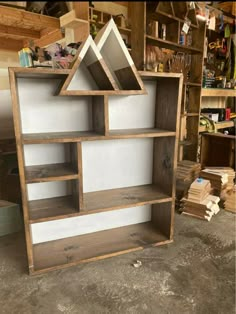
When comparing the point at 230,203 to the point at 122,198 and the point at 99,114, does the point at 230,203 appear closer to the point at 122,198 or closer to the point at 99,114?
the point at 122,198

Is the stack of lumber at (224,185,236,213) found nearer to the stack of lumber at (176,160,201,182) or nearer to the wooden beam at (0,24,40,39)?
the stack of lumber at (176,160,201,182)

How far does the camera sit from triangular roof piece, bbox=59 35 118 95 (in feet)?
4.18

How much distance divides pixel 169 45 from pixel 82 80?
4.92 feet

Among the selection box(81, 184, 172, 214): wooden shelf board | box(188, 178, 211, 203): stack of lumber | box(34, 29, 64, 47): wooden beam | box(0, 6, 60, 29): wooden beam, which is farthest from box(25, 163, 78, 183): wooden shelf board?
box(34, 29, 64, 47): wooden beam

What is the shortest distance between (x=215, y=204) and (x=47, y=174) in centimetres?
173

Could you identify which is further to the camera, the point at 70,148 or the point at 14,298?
the point at 70,148

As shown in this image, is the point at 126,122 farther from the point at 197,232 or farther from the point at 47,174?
the point at 197,232

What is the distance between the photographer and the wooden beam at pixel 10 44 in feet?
8.68

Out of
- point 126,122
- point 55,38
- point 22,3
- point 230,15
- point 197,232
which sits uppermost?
point 230,15

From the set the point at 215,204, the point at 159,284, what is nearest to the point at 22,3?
the point at 159,284

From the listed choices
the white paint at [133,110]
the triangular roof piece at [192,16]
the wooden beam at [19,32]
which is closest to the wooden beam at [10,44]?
the wooden beam at [19,32]

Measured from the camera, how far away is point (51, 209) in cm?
153

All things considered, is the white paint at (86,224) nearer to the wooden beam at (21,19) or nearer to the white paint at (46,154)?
the white paint at (46,154)

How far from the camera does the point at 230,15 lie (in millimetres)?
3365
